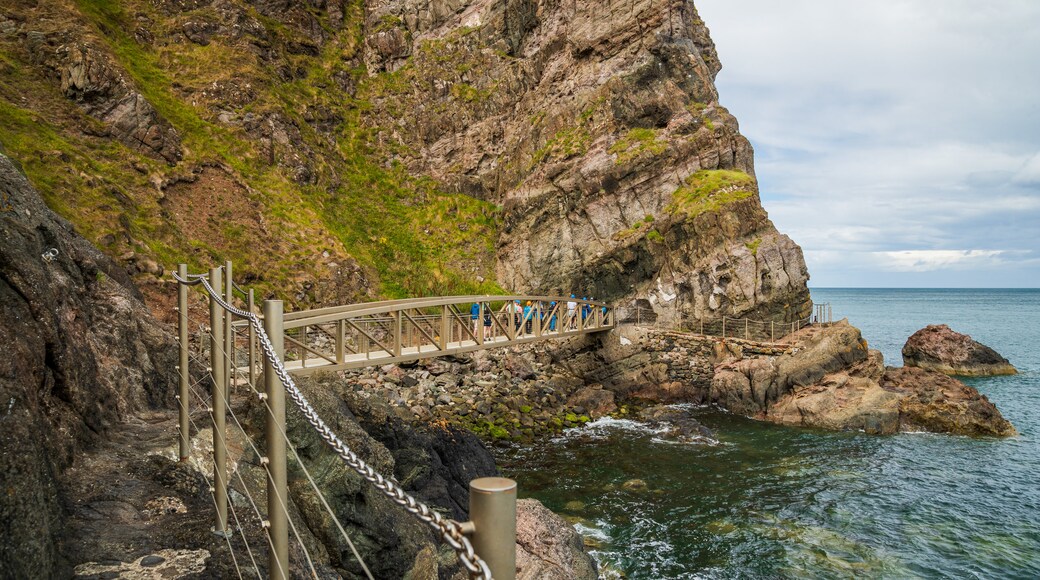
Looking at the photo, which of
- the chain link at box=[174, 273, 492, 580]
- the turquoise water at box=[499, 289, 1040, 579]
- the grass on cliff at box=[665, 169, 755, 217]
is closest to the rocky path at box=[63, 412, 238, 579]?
the chain link at box=[174, 273, 492, 580]

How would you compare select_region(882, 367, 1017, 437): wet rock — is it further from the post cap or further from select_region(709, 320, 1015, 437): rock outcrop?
the post cap

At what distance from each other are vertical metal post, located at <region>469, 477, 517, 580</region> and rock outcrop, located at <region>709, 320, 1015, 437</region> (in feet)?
88.5

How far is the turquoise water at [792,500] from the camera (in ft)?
44.7

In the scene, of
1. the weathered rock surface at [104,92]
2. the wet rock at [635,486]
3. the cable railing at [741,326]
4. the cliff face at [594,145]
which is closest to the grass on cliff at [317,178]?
the weathered rock surface at [104,92]

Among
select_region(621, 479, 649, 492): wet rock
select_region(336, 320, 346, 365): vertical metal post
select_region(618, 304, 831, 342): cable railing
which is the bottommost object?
select_region(621, 479, 649, 492): wet rock

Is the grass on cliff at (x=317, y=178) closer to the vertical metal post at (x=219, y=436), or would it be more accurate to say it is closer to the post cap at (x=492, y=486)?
the vertical metal post at (x=219, y=436)

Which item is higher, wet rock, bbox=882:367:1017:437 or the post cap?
the post cap

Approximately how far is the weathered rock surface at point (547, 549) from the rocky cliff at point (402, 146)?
20.2 metres

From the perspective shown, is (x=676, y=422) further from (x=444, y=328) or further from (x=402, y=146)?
(x=402, y=146)

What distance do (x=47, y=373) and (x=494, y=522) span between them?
5.65m

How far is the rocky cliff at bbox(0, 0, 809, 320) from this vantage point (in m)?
28.5

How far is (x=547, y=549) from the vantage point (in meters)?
10.8

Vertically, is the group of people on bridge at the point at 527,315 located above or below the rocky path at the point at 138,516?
above

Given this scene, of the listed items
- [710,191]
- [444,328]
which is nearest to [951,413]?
[710,191]
